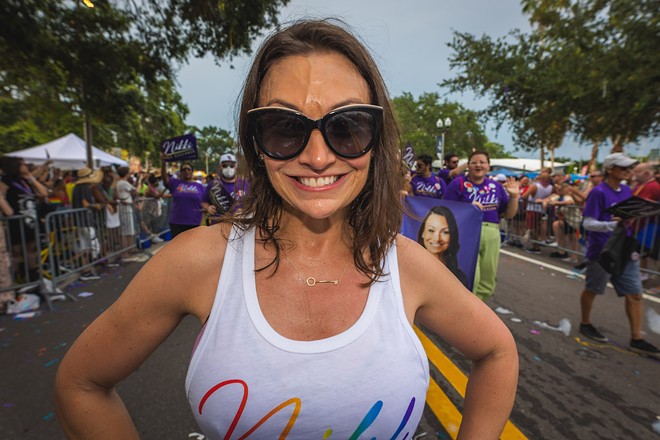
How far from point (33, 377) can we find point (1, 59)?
8.52 metres

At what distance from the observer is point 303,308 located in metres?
1.21

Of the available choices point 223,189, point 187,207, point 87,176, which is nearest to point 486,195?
point 223,189

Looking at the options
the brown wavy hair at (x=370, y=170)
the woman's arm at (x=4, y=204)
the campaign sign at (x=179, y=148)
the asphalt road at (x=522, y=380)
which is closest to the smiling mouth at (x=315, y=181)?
the brown wavy hair at (x=370, y=170)

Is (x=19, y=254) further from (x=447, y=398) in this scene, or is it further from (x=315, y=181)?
(x=315, y=181)

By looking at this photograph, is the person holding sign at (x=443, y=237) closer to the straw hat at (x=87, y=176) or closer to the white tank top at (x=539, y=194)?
the straw hat at (x=87, y=176)

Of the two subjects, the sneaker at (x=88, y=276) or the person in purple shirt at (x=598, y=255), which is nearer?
the person in purple shirt at (x=598, y=255)

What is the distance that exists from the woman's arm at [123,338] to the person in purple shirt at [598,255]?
4.96 meters

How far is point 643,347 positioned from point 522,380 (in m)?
1.83

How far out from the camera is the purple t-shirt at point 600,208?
4676mm

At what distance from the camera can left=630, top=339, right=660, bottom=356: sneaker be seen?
410cm

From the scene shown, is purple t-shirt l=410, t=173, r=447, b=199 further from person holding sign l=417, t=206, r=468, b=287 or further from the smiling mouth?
the smiling mouth

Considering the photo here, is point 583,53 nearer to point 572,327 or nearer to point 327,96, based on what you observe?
point 572,327

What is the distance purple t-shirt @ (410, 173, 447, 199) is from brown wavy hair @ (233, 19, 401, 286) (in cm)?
649

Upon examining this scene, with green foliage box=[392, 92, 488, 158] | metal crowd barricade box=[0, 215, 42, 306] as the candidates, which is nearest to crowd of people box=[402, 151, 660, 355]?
metal crowd barricade box=[0, 215, 42, 306]
